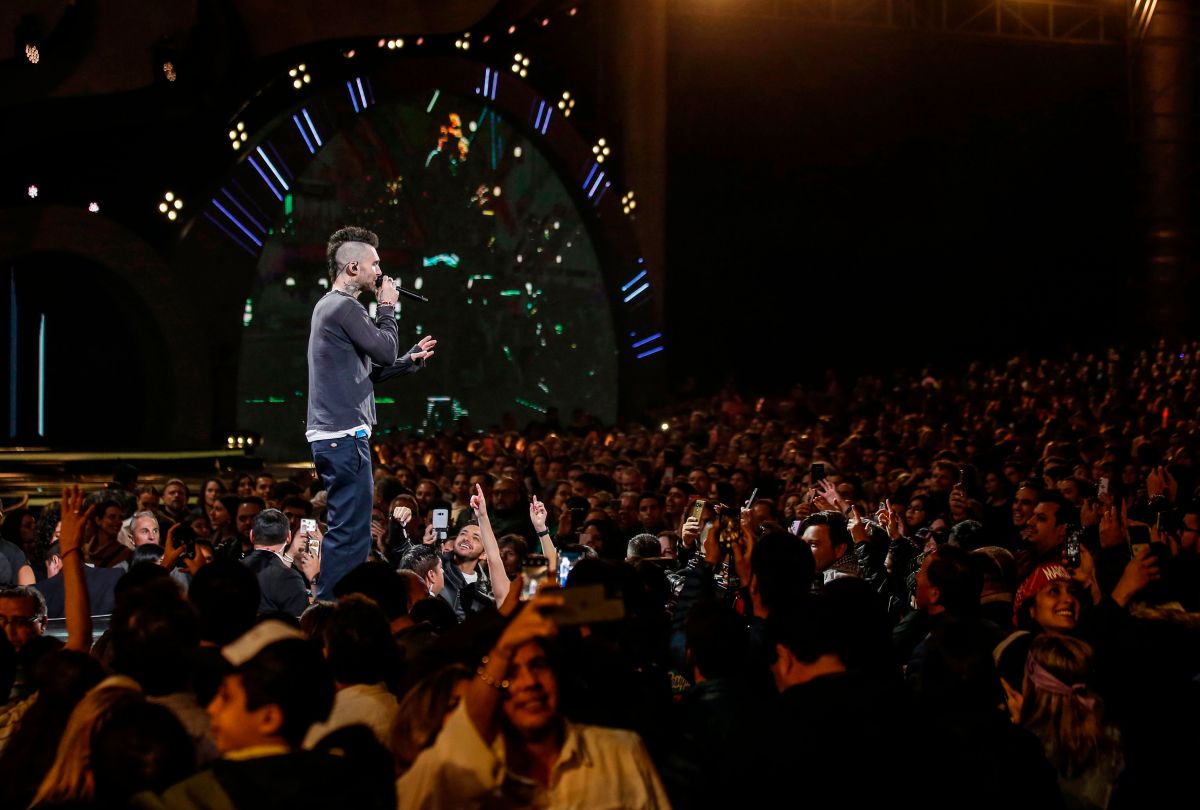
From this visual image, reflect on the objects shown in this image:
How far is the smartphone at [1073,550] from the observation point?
696 centimetres

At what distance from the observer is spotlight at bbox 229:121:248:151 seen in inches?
699

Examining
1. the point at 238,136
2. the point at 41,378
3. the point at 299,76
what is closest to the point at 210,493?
the point at 238,136

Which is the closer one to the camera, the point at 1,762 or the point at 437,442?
the point at 1,762

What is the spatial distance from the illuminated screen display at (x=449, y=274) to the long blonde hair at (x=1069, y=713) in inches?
626

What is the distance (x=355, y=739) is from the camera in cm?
296

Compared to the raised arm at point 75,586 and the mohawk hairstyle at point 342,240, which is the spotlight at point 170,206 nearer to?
the mohawk hairstyle at point 342,240

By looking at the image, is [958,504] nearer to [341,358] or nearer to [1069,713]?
[341,358]

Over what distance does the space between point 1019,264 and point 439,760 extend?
25565 millimetres

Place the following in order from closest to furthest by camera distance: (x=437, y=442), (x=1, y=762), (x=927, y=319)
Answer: (x=1, y=762), (x=437, y=442), (x=927, y=319)

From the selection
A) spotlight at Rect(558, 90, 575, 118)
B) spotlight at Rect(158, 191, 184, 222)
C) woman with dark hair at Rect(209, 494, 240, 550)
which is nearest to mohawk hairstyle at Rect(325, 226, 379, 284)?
woman with dark hair at Rect(209, 494, 240, 550)

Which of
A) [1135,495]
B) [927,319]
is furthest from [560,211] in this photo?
[1135,495]

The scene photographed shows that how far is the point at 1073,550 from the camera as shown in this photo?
720 cm

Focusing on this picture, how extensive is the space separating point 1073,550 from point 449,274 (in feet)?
48.6

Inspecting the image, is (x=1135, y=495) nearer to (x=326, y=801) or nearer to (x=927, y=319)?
(x=326, y=801)
